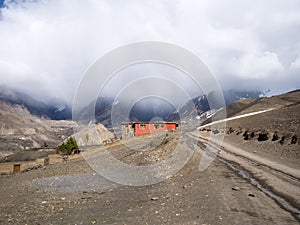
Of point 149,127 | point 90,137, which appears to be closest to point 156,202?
point 149,127

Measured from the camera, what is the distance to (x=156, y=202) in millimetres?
16766

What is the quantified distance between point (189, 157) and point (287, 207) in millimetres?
19348

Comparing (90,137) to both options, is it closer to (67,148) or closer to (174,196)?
(67,148)

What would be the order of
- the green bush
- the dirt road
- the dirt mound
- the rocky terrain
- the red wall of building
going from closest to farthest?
the dirt road
the rocky terrain
the green bush
the red wall of building
the dirt mound

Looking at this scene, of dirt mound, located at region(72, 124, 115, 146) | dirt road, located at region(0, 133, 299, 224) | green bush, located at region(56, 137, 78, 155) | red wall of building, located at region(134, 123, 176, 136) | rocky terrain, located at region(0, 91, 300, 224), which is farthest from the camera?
dirt mound, located at region(72, 124, 115, 146)

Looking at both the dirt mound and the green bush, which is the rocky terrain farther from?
the dirt mound

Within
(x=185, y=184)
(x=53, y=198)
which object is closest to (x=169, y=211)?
(x=185, y=184)

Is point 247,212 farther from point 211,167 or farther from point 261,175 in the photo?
point 211,167

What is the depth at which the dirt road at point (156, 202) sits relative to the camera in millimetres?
12938

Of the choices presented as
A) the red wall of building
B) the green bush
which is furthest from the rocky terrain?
the red wall of building

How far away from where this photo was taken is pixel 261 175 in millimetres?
20812

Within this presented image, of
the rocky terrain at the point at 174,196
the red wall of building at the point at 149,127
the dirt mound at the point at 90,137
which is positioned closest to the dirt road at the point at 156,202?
the rocky terrain at the point at 174,196

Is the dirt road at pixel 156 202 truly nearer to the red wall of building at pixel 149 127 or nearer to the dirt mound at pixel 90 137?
the red wall of building at pixel 149 127

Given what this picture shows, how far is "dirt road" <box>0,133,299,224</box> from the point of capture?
1294 centimetres
